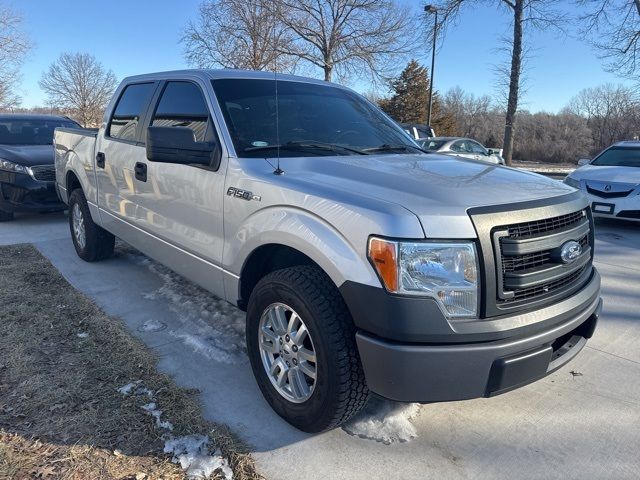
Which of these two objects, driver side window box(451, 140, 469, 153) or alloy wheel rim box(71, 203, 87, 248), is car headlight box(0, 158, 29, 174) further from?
driver side window box(451, 140, 469, 153)

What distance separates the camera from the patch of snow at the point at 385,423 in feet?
8.22

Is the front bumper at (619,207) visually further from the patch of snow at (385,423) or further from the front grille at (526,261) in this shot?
the patch of snow at (385,423)

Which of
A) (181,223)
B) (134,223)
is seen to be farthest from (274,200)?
(134,223)

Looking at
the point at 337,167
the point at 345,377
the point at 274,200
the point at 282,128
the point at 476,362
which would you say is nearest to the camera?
the point at 476,362

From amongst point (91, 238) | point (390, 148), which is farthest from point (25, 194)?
point (390, 148)

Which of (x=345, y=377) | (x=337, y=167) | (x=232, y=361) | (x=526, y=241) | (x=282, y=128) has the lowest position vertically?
(x=232, y=361)

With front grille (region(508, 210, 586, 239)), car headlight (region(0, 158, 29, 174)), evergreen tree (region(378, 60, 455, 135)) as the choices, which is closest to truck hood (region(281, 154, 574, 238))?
front grille (region(508, 210, 586, 239))

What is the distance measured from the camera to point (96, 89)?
46219 mm

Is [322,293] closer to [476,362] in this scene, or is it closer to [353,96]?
[476,362]

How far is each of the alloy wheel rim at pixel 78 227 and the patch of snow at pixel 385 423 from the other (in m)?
3.94

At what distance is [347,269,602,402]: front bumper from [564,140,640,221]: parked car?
18.3 ft

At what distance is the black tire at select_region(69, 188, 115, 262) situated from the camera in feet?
16.8

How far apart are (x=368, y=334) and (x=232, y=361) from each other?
146cm

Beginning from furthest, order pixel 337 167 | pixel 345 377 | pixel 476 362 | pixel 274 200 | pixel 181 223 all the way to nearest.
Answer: pixel 181 223, pixel 337 167, pixel 274 200, pixel 345 377, pixel 476 362
